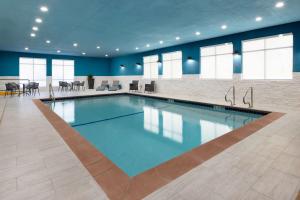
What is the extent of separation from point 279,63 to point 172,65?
5.25 meters

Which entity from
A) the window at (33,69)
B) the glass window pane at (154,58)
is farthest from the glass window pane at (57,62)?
the glass window pane at (154,58)

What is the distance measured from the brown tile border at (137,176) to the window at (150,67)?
29.5 feet

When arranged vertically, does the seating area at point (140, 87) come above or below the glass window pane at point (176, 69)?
below

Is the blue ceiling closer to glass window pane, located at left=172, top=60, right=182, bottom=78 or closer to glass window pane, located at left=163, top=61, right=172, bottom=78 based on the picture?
glass window pane, located at left=172, top=60, right=182, bottom=78

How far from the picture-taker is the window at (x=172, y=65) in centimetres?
1009

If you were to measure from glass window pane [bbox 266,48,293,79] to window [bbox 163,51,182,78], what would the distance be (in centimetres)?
426

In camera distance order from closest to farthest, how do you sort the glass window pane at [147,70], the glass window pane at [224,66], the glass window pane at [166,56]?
the glass window pane at [224,66] → the glass window pane at [166,56] → the glass window pane at [147,70]

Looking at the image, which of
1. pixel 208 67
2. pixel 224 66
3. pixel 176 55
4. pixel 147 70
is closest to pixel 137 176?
pixel 224 66

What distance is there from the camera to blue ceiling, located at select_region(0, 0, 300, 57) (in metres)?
4.53

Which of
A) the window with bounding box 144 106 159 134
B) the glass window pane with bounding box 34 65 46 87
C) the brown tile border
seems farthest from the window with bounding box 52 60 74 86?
the brown tile border

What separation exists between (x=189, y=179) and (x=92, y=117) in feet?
14.1

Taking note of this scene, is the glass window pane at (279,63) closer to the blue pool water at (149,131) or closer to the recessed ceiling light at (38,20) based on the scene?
the blue pool water at (149,131)

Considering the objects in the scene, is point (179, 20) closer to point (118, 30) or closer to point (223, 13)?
point (223, 13)

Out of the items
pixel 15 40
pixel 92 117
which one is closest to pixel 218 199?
pixel 92 117
